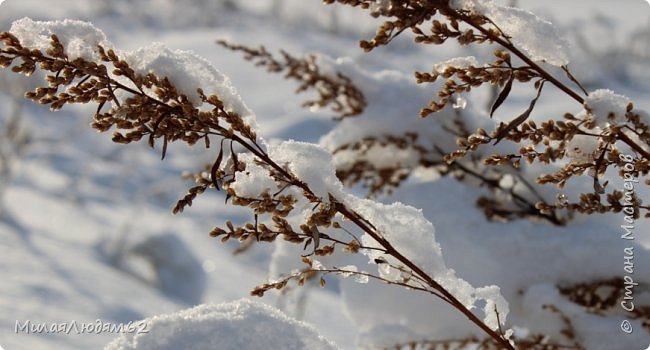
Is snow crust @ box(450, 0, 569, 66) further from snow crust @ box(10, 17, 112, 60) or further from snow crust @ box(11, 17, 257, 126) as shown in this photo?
snow crust @ box(10, 17, 112, 60)

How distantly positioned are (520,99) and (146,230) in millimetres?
4903

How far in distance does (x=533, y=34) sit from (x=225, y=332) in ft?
2.26

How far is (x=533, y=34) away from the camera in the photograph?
104 cm

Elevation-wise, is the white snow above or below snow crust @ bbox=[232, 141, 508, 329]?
above

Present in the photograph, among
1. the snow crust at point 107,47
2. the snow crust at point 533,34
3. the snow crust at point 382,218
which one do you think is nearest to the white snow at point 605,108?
the snow crust at point 533,34

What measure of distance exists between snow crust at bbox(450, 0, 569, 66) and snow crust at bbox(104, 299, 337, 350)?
0.59 metres

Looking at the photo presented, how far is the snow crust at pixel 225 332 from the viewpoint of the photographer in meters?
1.03

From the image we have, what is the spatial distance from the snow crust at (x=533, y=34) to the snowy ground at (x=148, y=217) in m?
0.79

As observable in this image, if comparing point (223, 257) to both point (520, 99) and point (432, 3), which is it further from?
point (432, 3)

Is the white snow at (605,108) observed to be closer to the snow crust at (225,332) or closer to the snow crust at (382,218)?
the snow crust at (382,218)

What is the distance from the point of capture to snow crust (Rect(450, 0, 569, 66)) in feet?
3.37

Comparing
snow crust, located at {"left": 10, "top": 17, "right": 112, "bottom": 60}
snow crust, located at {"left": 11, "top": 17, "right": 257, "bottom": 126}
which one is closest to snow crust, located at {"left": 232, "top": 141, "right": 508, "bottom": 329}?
snow crust, located at {"left": 11, "top": 17, "right": 257, "bottom": 126}

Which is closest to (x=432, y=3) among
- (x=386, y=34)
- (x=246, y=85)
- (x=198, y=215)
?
(x=386, y=34)

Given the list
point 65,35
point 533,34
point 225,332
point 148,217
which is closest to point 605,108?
point 533,34
